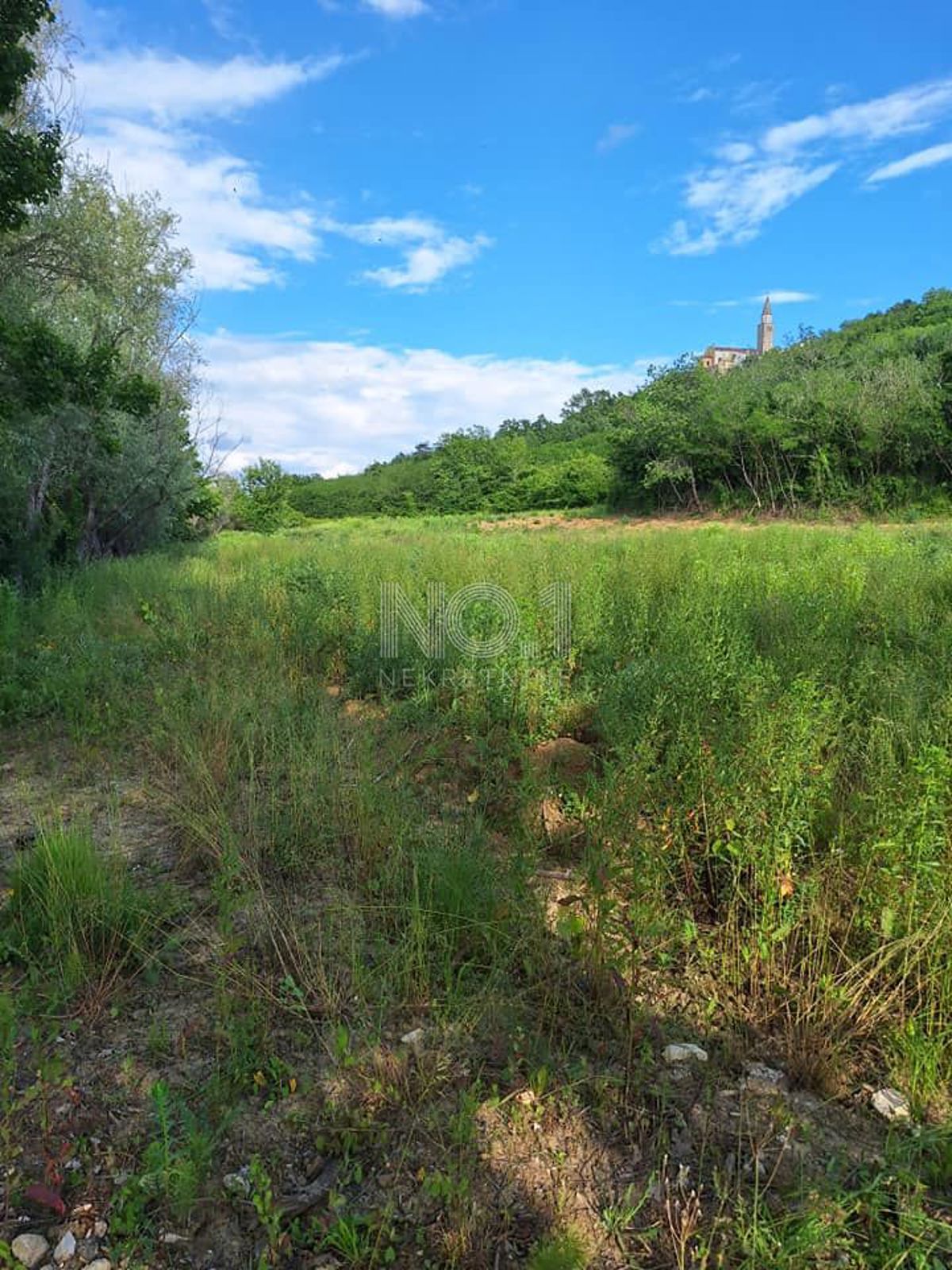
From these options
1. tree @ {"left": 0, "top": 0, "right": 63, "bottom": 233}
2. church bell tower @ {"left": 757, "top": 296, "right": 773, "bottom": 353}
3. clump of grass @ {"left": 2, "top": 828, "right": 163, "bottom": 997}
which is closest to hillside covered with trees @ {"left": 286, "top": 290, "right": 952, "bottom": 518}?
tree @ {"left": 0, "top": 0, "right": 63, "bottom": 233}

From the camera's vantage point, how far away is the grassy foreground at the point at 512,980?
Result: 153 cm

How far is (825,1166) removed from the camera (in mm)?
1597

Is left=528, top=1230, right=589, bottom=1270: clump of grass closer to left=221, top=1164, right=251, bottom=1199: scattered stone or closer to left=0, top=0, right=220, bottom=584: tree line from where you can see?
left=221, top=1164, right=251, bottom=1199: scattered stone

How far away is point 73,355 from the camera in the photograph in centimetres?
699

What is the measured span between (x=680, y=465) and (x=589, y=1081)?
29568 millimetres

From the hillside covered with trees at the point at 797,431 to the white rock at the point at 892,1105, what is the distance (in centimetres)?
2452

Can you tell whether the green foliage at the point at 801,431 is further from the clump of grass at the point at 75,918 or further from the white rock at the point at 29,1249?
the white rock at the point at 29,1249

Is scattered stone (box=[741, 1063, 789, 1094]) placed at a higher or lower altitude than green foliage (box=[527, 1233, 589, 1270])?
lower

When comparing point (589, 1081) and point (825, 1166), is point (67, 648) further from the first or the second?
point (825, 1166)

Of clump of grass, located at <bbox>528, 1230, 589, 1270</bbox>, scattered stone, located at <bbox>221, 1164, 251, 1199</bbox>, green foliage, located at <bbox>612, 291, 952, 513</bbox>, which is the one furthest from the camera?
green foliage, located at <bbox>612, 291, 952, 513</bbox>

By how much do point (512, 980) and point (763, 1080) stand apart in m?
0.75

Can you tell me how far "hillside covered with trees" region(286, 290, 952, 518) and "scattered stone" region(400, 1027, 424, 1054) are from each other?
24952mm

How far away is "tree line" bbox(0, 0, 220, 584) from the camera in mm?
6672

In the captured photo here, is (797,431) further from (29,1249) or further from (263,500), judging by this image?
(263,500)
